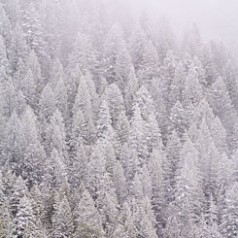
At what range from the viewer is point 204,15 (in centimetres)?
17812

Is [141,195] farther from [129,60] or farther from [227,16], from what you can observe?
[227,16]

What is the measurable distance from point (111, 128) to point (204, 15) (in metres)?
97.7

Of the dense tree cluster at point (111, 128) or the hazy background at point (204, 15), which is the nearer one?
the dense tree cluster at point (111, 128)

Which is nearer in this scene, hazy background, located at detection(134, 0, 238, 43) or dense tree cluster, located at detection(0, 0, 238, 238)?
dense tree cluster, located at detection(0, 0, 238, 238)

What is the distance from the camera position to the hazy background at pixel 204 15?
160m

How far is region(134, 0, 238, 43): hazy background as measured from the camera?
15962cm

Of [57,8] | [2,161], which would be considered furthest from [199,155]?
[57,8]

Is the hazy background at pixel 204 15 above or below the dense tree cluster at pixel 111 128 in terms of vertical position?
above

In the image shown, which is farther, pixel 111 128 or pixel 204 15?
pixel 204 15

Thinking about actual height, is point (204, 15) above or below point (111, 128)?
above

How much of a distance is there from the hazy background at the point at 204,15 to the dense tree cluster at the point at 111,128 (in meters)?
30.4

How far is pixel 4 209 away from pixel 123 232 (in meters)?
14.8

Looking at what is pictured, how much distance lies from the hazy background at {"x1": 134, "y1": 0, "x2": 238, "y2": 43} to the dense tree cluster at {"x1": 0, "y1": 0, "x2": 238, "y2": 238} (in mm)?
30381

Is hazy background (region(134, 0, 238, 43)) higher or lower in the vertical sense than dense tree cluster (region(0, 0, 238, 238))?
higher
